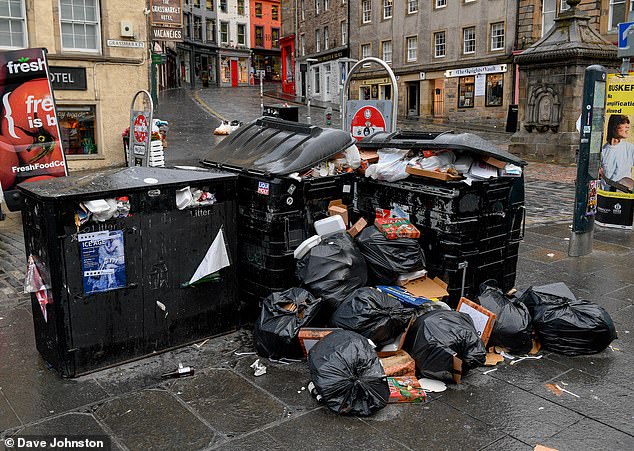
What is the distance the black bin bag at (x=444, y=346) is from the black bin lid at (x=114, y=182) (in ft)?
6.54

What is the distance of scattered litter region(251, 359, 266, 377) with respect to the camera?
4.38 metres

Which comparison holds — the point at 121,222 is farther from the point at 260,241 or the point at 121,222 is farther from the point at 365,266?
the point at 365,266

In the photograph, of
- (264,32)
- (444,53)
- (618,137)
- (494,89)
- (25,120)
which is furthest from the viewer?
(264,32)

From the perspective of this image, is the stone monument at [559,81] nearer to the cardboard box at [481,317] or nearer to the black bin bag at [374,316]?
the cardboard box at [481,317]

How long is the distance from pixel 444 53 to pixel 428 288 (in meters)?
32.4

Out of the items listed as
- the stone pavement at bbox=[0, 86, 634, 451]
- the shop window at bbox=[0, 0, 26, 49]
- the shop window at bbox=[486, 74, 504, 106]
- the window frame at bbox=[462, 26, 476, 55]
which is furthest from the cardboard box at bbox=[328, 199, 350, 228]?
the window frame at bbox=[462, 26, 476, 55]

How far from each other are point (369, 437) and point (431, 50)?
3492cm

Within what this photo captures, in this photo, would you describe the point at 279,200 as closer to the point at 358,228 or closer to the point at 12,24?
the point at 358,228

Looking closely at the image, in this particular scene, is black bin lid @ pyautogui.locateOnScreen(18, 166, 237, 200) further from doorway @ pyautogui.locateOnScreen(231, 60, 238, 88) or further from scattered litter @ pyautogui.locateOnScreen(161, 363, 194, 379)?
doorway @ pyautogui.locateOnScreen(231, 60, 238, 88)

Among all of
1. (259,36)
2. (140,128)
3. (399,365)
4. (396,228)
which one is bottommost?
(399,365)

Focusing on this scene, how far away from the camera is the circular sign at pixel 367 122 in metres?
7.68

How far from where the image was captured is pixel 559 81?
1761 cm

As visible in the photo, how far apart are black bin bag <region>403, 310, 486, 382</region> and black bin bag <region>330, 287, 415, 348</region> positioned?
0.53ft

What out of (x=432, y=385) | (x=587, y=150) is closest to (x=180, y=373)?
(x=432, y=385)
